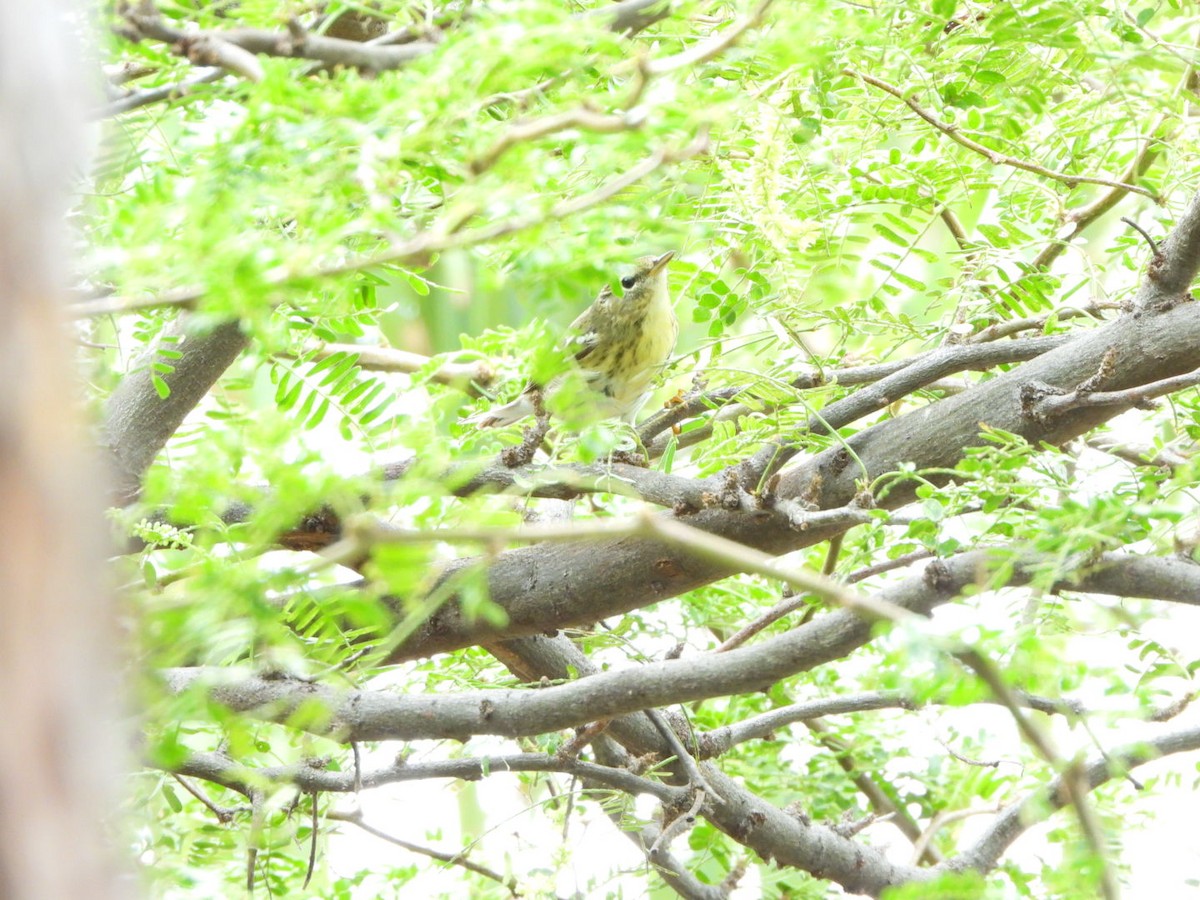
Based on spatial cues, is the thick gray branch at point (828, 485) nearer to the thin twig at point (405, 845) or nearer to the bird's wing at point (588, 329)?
the thin twig at point (405, 845)

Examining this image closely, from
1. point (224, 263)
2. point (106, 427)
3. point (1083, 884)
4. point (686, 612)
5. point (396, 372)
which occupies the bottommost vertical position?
point (686, 612)

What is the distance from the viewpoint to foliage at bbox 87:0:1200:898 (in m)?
0.83

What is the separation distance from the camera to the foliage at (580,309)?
832 mm

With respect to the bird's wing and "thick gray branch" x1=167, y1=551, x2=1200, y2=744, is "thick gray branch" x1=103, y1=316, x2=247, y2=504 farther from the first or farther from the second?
the bird's wing

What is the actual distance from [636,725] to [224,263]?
1.45 metres

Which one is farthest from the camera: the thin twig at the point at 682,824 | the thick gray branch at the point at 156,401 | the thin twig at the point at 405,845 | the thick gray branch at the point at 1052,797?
the thick gray branch at the point at 156,401

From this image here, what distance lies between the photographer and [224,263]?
29.8 inches

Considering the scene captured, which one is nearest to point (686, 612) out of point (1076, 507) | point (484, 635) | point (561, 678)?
point (561, 678)

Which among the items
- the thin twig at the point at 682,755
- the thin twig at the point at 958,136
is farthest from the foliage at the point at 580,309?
the thin twig at the point at 682,755

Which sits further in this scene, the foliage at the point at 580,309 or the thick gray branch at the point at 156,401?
the thick gray branch at the point at 156,401

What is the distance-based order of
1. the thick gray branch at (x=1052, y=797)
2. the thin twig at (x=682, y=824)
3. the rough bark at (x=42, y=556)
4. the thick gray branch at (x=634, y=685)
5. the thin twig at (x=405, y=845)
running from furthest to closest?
the thin twig at (x=405, y=845), the thin twig at (x=682, y=824), the thick gray branch at (x=634, y=685), the thick gray branch at (x=1052, y=797), the rough bark at (x=42, y=556)

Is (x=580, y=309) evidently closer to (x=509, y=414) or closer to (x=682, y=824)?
(x=682, y=824)

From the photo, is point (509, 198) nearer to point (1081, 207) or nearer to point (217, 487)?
point (217, 487)

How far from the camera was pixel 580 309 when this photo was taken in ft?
3.99
